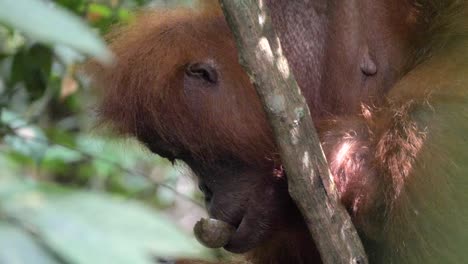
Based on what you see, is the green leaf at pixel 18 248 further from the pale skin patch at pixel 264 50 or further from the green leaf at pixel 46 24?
the pale skin patch at pixel 264 50

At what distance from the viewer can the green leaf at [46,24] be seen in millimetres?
632

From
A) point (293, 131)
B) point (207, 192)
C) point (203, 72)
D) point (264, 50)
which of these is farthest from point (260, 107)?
point (264, 50)

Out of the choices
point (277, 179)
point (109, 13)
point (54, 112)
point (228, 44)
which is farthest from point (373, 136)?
point (54, 112)

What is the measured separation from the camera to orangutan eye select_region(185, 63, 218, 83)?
9.93 ft

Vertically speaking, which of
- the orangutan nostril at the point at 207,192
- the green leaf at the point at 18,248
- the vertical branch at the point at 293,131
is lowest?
the green leaf at the point at 18,248

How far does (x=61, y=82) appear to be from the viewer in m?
4.28

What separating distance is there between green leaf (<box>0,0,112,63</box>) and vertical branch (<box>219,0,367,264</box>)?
4.31 ft

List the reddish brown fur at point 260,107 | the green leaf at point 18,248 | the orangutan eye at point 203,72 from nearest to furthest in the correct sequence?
the green leaf at point 18,248 < the reddish brown fur at point 260,107 < the orangutan eye at point 203,72

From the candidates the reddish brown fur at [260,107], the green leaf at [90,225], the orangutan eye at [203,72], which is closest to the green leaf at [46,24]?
the green leaf at [90,225]

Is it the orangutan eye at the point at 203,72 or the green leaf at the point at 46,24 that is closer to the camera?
the green leaf at the point at 46,24

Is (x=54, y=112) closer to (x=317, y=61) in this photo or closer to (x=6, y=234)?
(x=317, y=61)

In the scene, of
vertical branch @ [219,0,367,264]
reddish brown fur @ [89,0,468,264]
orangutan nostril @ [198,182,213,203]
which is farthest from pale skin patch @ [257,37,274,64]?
orangutan nostril @ [198,182,213,203]

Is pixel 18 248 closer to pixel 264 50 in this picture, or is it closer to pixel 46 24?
pixel 46 24

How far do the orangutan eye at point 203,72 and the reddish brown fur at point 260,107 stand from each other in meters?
0.02
